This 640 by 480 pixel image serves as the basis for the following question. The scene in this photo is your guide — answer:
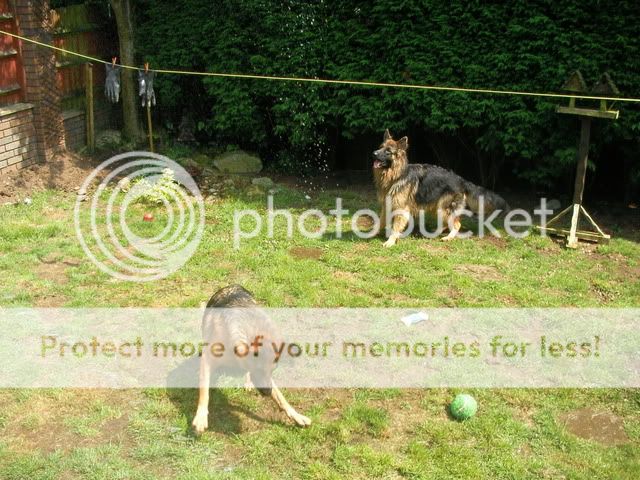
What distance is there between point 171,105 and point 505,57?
7.25 m

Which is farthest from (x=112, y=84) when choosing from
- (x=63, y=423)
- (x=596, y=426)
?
(x=596, y=426)

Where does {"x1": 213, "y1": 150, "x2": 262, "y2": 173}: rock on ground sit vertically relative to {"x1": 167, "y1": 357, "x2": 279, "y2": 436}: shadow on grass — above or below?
above

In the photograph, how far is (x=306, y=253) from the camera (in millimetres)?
8703

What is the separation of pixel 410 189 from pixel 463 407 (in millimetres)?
4676

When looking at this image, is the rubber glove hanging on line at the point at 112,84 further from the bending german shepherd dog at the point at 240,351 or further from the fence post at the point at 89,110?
the bending german shepherd dog at the point at 240,351

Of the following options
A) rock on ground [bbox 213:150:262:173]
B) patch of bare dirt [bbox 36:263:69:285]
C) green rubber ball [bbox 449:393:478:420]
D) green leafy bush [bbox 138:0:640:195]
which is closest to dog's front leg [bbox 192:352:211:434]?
green rubber ball [bbox 449:393:478:420]

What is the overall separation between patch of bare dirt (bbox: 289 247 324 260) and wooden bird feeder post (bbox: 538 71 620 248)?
11.7ft

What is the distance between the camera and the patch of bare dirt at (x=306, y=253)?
338 inches

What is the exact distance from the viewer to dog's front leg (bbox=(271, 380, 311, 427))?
16.0 ft

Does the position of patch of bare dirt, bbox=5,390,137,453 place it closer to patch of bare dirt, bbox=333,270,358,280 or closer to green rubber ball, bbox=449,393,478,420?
green rubber ball, bbox=449,393,478,420

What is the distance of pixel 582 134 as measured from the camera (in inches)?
356

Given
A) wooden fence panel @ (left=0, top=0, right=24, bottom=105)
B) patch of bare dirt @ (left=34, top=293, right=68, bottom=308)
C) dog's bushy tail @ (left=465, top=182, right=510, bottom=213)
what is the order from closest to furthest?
patch of bare dirt @ (left=34, top=293, right=68, bottom=308), dog's bushy tail @ (left=465, top=182, right=510, bottom=213), wooden fence panel @ (left=0, top=0, right=24, bottom=105)

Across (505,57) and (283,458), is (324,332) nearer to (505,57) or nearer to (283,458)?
(283,458)

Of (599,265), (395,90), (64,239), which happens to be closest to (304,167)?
(395,90)
